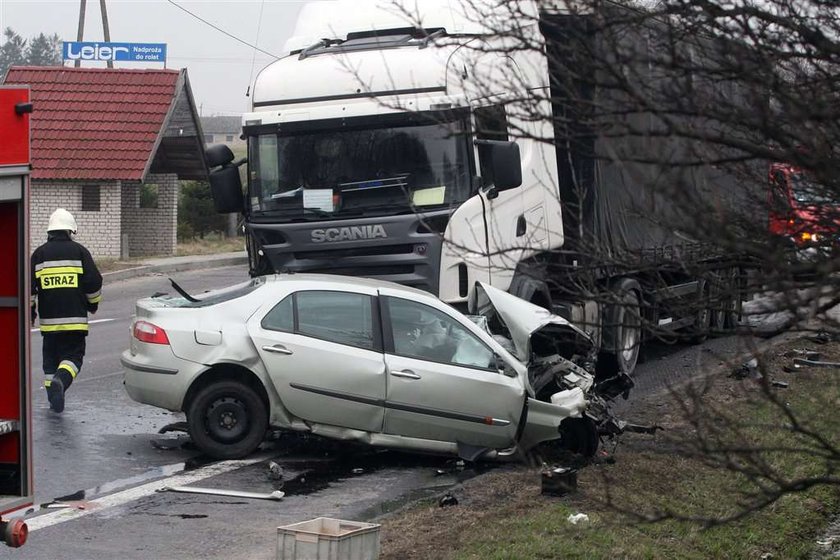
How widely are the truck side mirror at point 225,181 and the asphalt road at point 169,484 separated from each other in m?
2.12

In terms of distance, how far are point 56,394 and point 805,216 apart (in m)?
8.46

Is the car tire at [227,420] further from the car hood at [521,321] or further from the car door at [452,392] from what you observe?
the car hood at [521,321]

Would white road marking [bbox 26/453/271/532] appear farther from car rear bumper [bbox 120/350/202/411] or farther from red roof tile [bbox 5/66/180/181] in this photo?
red roof tile [bbox 5/66/180/181]

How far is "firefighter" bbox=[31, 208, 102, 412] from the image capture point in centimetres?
1091

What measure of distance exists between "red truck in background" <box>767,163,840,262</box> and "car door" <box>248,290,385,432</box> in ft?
16.4

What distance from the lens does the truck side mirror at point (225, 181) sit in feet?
37.8

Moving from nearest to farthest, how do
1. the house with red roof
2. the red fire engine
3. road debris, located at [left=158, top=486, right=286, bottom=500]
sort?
1. the red fire engine
2. road debris, located at [left=158, top=486, right=286, bottom=500]
3. the house with red roof

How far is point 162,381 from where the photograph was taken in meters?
9.20

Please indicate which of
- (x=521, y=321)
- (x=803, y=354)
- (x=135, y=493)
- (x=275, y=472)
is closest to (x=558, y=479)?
(x=521, y=321)

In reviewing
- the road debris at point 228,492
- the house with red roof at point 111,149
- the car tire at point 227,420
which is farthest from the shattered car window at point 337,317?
the house with red roof at point 111,149

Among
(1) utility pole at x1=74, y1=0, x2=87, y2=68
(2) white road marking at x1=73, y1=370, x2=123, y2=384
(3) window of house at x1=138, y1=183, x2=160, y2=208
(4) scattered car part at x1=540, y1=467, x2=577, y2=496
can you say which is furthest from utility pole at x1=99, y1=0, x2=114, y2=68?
(4) scattered car part at x1=540, y1=467, x2=577, y2=496

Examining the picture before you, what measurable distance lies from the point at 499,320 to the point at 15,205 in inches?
205

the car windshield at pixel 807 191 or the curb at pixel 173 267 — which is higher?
the car windshield at pixel 807 191

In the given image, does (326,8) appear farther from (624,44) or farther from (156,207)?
(156,207)
